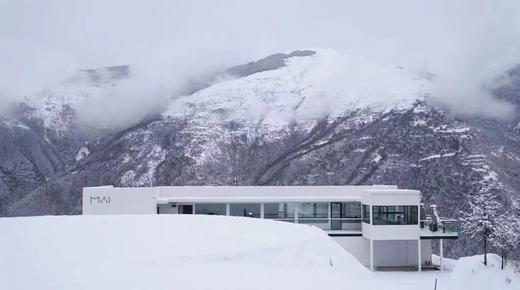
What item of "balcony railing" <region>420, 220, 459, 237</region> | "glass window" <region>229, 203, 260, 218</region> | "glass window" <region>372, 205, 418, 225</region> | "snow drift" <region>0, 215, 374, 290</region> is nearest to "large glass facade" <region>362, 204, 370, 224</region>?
"glass window" <region>372, 205, 418, 225</region>

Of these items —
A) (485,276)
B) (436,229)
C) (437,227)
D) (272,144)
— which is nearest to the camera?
(485,276)

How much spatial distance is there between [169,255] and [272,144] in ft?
359

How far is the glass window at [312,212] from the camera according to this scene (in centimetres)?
3579

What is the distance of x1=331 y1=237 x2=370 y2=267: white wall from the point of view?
34312 millimetres

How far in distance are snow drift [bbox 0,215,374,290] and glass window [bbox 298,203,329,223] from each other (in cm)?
2006

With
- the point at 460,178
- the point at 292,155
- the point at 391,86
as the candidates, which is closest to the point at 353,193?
the point at 460,178

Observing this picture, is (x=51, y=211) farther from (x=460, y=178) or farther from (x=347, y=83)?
(x=347, y=83)

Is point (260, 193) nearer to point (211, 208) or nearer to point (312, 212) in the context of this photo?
point (211, 208)

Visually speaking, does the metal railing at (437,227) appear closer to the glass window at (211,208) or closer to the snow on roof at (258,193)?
the snow on roof at (258,193)

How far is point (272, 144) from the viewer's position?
12169 centimetres

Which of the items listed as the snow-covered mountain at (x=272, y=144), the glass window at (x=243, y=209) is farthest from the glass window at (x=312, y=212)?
the snow-covered mountain at (x=272, y=144)

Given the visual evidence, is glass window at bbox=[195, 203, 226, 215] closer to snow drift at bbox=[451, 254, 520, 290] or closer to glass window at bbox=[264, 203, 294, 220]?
glass window at bbox=[264, 203, 294, 220]

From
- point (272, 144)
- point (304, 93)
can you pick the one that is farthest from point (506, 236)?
point (304, 93)

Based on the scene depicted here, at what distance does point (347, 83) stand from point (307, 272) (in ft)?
463
